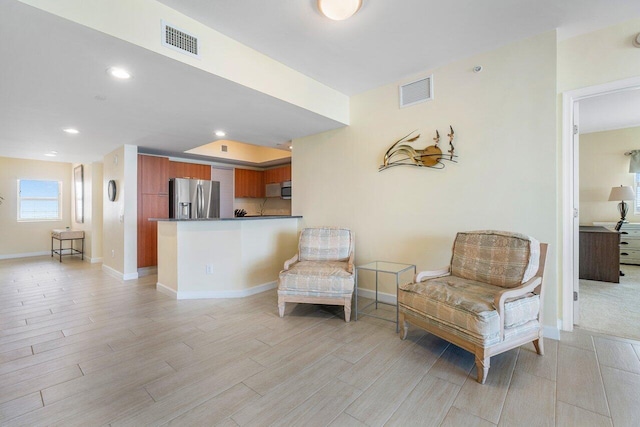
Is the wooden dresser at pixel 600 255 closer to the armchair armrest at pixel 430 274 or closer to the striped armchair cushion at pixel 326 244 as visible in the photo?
the armchair armrest at pixel 430 274

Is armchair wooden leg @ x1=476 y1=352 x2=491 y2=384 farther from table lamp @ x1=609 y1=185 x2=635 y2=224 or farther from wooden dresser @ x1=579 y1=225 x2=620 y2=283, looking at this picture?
table lamp @ x1=609 y1=185 x2=635 y2=224

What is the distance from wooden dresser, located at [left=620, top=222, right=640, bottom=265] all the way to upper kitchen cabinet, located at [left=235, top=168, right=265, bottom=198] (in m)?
7.36

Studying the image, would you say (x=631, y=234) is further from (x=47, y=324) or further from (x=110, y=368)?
(x=47, y=324)

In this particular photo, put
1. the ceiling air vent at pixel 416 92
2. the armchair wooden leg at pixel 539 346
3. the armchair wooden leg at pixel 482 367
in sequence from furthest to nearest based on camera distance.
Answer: the ceiling air vent at pixel 416 92 → the armchair wooden leg at pixel 539 346 → the armchair wooden leg at pixel 482 367

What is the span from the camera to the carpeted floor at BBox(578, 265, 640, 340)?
262 cm

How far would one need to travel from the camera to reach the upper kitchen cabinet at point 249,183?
7.07 metres

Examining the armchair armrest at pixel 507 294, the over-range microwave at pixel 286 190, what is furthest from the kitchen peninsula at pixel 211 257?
the armchair armrest at pixel 507 294

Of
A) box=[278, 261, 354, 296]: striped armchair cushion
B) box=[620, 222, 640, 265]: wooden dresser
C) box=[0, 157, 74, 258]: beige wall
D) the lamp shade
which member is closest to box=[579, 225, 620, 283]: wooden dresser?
the lamp shade

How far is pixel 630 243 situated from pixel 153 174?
8756 millimetres

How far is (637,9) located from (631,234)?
15.0 feet

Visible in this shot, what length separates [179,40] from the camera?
6.89 ft

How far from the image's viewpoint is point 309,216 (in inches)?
170

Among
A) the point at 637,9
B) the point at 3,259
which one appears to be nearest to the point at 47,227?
the point at 3,259

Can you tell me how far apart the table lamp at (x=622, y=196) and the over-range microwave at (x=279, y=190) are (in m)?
6.05
